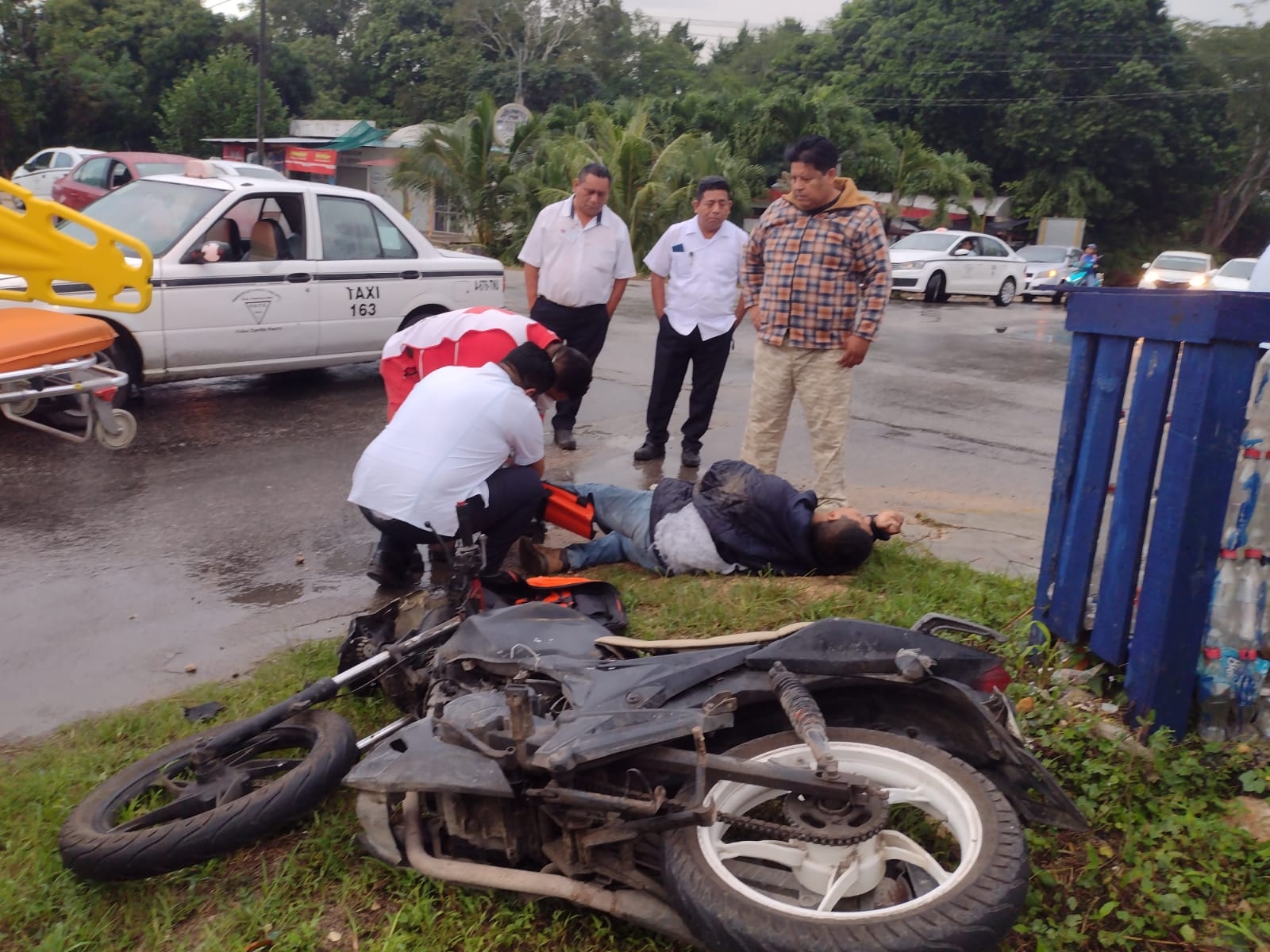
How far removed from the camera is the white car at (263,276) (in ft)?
24.3

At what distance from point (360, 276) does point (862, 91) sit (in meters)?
36.4

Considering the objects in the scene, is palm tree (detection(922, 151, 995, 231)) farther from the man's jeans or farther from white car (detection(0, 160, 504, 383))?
the man's jeans

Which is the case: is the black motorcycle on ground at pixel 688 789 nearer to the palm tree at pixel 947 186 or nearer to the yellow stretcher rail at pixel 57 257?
the yellow stretcher rail at pixel 57 257

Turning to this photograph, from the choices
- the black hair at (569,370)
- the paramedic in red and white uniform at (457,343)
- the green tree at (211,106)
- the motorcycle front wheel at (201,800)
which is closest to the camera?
the motorcycle front wheel at (201,800)

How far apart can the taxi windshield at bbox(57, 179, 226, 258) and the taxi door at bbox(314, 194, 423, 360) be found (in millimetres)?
876

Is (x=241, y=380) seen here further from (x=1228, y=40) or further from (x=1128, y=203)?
(x=1228, y=40)

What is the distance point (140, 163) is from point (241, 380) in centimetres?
1108

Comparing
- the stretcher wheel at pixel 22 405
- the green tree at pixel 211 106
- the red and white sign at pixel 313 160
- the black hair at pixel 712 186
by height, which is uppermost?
the green tree at pixel 211 106

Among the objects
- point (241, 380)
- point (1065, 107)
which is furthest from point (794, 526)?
point (1065, 107)

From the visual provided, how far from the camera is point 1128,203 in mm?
39125

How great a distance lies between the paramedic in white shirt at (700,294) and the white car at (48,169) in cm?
1773

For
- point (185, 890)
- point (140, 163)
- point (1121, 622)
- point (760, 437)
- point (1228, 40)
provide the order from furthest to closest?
point (1228, 40), point (140, 163), point (760, 437), point (1121, 622), point (185, 890)

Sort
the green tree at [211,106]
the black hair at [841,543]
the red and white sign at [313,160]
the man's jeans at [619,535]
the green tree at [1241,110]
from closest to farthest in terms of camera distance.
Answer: the black hair at [841,543], the man's jeans at [619,535], the red and white sign at [313,160], the green tree at [211,106], the green tree at [1241,110]

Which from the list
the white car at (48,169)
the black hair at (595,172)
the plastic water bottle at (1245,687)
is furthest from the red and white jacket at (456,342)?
the white car at (48,169)
